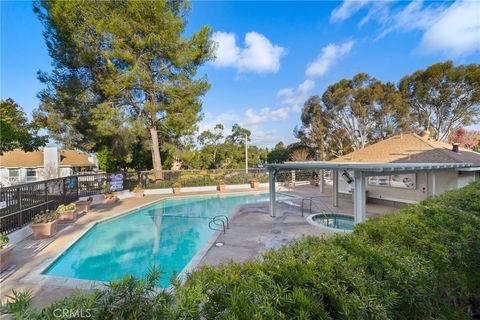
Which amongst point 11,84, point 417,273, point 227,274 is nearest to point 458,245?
point 417,273

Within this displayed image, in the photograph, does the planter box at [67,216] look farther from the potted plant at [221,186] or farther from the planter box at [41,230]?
the potted plant at [221,186]

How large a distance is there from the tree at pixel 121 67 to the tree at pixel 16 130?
250 inches

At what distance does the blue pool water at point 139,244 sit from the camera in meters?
6.37

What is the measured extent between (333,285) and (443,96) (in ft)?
105

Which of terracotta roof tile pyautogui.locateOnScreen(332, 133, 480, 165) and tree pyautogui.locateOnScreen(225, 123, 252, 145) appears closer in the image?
terracotta roof tile pyautogui.locateOnScreen(332, 133, 480, 165)

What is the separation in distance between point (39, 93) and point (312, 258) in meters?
19.8

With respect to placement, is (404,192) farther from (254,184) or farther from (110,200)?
(110,200)

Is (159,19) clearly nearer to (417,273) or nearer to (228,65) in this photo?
(228,65)

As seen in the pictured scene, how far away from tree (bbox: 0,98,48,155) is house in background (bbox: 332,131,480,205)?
13.8m

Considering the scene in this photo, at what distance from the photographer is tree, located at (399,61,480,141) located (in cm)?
2383

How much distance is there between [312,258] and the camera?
2188mm

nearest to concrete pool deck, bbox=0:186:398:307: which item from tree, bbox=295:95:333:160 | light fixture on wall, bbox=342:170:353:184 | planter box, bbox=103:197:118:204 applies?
light fixture on wall, bbox=342:170:353:184

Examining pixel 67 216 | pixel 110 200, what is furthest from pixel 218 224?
pixel 110 200

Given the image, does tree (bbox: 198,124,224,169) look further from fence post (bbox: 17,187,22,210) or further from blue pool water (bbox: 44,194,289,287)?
fence post (bbox: 17,187,22,210)
